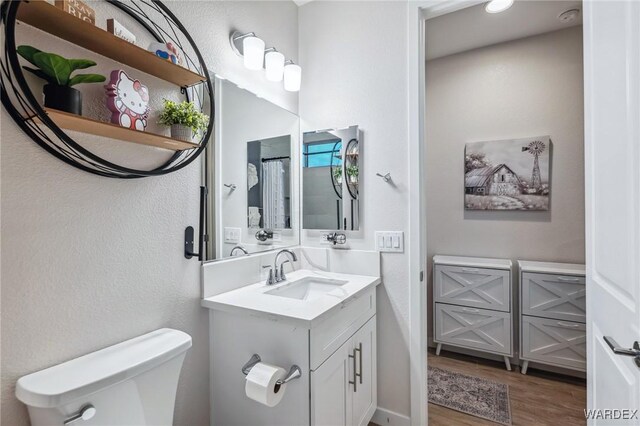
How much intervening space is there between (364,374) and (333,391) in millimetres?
367

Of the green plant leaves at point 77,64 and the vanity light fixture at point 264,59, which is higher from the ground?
the vanity light fixture at point 264,59

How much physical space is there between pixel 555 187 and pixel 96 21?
3.09m

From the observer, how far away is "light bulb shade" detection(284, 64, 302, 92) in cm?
183

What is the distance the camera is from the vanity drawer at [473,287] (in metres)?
2.43

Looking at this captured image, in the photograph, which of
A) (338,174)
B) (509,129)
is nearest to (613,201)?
(338,174)

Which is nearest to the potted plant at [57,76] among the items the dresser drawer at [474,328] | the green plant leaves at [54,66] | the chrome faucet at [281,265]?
the green plant leaves at [54,66]

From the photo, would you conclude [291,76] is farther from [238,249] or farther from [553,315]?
[553,315]

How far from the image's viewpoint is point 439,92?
293 centimetres

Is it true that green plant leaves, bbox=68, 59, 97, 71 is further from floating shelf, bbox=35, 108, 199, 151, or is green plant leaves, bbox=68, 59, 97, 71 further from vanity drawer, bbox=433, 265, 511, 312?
vanity drawer, bbox=433, 265, 511, 312

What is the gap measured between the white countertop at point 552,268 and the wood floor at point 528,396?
84cm

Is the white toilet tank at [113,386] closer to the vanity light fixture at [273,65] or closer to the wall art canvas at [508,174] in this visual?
the vanity light fixture at [273,65]

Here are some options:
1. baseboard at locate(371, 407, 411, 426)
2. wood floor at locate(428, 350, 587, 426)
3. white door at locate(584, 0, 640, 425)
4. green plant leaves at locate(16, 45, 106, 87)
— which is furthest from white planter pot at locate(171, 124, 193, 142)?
wood floor at locate(428, 350, 587, 426)

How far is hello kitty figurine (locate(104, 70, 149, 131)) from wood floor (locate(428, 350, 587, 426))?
7.36 ft

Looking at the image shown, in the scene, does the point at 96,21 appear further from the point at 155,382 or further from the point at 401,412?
the point at 401,412
